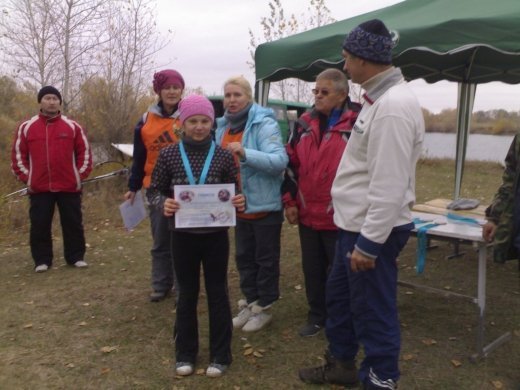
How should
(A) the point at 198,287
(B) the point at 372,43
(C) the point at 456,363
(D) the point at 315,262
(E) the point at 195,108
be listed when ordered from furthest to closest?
(D) the point at 315,262 < (C) the point at 456,363 < (A) the point at 198,287 < (E) the point at 195,108 < (B) the point at 372,43

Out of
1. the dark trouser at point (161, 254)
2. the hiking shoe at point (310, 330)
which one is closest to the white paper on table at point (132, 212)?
the dark trouser at point (161, 254)

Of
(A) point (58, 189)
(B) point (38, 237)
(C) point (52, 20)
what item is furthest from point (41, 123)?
(C) point (52, 20)

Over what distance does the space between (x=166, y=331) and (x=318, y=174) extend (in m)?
1.67

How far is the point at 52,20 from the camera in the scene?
11227mm

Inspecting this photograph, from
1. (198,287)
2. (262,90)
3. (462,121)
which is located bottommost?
(198,287)

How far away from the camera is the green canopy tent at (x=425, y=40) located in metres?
3.42

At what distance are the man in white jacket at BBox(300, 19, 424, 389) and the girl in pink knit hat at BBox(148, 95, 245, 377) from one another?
2.40 feet

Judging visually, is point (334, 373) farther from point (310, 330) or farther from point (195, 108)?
point (195, 108)

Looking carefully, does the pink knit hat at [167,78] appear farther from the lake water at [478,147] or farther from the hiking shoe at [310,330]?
the lake water at [478,147]

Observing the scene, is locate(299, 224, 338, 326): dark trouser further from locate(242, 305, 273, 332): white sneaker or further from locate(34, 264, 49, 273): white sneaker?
locate(34, 264, 49, 273): white sneaker

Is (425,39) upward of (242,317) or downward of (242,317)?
upward

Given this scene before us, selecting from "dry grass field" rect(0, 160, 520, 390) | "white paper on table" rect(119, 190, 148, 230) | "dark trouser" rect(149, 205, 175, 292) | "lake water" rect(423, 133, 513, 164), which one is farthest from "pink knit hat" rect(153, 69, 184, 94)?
"lake water" rect(423, 133, 513, 164)

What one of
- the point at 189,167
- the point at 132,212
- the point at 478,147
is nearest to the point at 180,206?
the point at 189,167

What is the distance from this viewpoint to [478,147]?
42.1ft
